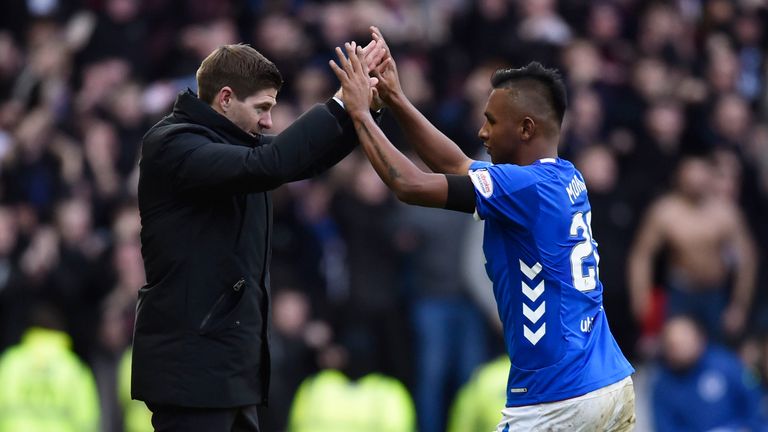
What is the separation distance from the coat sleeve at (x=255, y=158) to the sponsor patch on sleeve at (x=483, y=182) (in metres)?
0.54

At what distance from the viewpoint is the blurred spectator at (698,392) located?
34.3ft

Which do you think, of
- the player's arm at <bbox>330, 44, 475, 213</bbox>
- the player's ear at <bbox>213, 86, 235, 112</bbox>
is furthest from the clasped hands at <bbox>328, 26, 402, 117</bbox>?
the player's ear at <bbox>213, 86, 235, 112</bbox>

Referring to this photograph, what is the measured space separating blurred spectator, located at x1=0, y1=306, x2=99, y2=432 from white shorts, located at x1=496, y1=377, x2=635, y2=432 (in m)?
5.65

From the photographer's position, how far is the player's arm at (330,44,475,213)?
5.32m

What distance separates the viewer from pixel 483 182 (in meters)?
5.36

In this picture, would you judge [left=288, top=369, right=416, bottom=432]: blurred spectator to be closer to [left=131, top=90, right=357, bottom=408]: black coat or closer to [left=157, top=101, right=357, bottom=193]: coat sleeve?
[left=131, top=90, right=357, bottom=408]: black coat

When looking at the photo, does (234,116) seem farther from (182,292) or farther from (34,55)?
(34,55)

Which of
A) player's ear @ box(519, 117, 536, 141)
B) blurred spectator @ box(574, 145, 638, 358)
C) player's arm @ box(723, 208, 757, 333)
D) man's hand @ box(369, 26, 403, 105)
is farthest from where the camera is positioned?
player's arm @ box(723, 208, 757, 333)

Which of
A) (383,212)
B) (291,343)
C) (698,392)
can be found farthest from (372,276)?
(698,392)

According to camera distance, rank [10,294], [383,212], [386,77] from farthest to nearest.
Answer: [383,212]
[10,294]
[386,77]

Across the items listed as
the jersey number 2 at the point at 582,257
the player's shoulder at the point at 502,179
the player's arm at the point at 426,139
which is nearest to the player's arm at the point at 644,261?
the player's arm at the point at 426,139

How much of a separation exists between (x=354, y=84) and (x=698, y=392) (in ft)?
19.3

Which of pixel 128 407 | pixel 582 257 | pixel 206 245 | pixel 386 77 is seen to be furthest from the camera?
pixel 128 407

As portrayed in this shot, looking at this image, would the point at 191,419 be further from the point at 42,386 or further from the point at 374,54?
the point at 42,386
